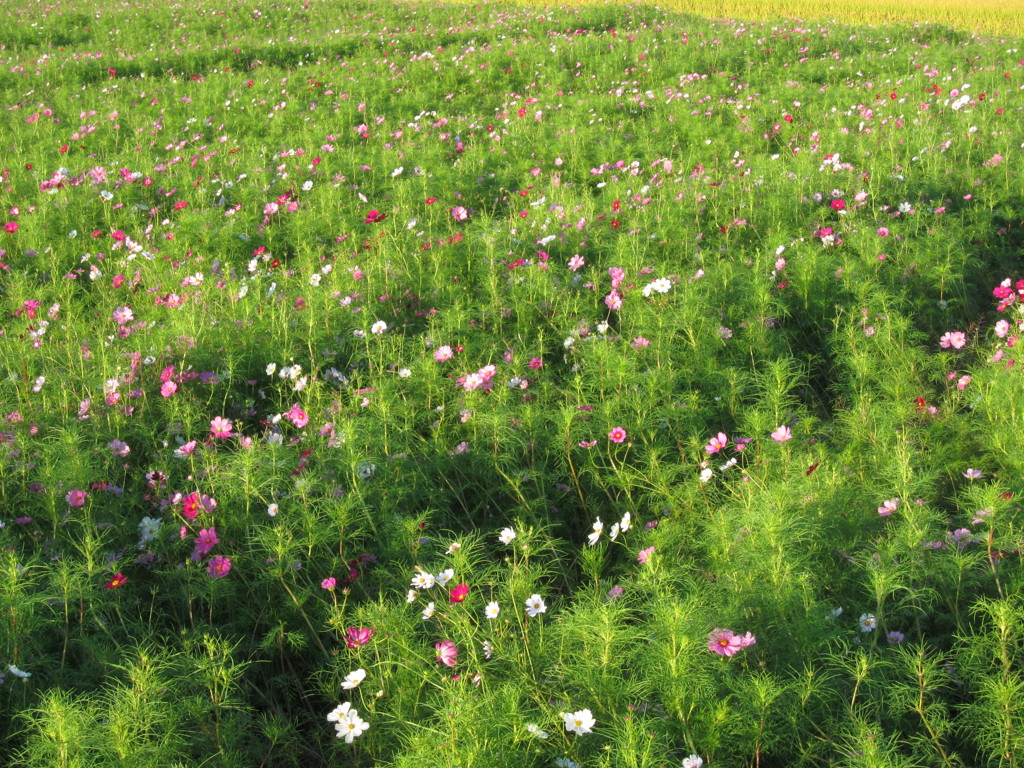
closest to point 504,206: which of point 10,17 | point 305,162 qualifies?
point 305,162

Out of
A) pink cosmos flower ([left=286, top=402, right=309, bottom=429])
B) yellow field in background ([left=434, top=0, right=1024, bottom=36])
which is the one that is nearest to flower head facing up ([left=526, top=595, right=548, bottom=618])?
pink cosmos flower ([left=286, top=402, right=309, bottom=429])

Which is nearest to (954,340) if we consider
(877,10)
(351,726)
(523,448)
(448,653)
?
(523,448)

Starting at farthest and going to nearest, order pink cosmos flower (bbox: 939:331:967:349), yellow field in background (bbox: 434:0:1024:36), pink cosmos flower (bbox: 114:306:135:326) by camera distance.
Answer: yellow field in background (bbox: 434:0:1024:36) → pink cosmos flower (bbox: 114:306:135:326) → pink cosmos flower (bbox: 939:331:967:349)

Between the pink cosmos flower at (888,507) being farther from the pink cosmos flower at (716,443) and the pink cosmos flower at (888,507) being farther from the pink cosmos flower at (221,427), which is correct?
the pink cosmos flower at (221,427)

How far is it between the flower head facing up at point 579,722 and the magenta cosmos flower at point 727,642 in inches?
13.6

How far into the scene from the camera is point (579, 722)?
1752mm

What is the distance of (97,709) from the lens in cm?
191

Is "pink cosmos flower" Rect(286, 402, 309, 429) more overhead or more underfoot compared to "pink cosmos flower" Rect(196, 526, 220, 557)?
more overhead

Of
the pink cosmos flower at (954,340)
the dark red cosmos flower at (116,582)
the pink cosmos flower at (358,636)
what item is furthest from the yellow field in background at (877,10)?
the dark red cosmos flower at (116,582)

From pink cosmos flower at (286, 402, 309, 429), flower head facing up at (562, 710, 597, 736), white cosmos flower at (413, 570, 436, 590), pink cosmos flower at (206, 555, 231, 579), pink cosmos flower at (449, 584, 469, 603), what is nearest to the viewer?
flower head facing up at (562, 710, 597, 736)

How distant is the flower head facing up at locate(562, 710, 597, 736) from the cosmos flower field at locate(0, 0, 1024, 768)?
0.4 inches

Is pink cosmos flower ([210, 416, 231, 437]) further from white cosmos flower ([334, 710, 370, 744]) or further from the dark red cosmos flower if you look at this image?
white cosmos flower ([334, 710, 370, 744])

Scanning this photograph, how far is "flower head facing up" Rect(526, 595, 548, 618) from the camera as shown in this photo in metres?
2.09

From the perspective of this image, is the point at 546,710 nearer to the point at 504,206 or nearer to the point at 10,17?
the point at 504,206
